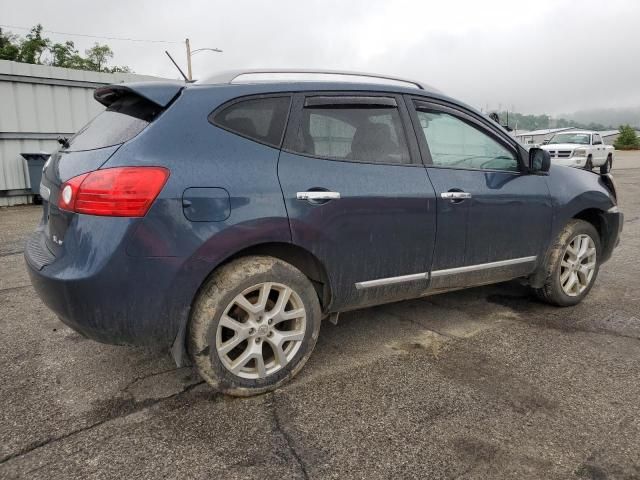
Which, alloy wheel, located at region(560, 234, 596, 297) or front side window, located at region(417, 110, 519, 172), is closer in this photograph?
front side window, located at region(417, 110, 519, 172)

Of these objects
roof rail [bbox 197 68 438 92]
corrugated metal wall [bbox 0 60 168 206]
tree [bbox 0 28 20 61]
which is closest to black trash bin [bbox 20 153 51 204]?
corrugated metal wall [bbox 0 60 168 206]

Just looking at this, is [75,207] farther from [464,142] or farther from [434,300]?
[434,300]

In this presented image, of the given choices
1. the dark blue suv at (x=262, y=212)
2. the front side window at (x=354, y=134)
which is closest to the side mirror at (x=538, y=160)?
the dark blue suv at (x=262, y=212)

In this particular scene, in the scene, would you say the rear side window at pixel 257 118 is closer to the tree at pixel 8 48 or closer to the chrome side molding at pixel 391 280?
the chrome side molding at pixel 391 280

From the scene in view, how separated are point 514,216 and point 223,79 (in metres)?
2.20

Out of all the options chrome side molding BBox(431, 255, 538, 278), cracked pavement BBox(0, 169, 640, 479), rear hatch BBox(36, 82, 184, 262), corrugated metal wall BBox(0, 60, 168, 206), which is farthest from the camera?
corrugated metal wall BBox(0, 60, 168, 206)

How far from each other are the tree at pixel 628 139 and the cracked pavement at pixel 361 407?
42.9m

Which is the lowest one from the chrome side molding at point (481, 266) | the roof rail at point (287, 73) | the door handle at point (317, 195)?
the chrome side molding at point (481, 266)

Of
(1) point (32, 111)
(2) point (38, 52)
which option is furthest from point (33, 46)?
(1) point (32, 111)

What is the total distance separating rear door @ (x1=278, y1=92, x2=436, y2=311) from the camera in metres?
2.66

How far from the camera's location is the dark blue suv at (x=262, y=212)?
2.29 meters

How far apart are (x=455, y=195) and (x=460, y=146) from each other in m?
0.42

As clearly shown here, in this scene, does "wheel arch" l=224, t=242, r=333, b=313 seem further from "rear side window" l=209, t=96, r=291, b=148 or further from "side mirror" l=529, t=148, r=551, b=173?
"side mirror" l=529, t=148, r=551, b=173

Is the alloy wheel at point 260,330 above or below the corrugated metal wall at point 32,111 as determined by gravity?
below
